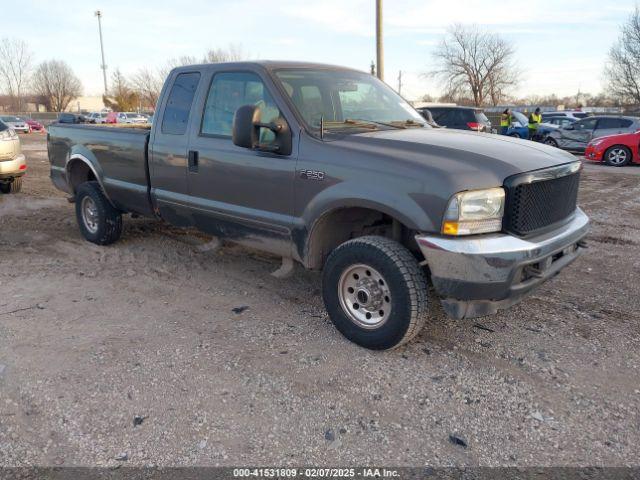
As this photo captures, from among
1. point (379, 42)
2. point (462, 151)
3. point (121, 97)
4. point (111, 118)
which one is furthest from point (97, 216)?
point (121, 97)

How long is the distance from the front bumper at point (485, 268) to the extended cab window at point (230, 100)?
5.48 ft

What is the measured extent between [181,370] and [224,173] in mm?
1654

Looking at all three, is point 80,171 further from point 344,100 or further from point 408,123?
point 408,123

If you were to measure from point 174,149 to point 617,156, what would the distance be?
13.4 metres

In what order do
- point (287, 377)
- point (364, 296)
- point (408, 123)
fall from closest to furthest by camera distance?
point (287, 377) → point (364, 296) → point (408, 123)

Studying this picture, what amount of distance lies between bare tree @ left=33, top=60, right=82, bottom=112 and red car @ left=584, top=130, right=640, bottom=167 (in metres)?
65.9

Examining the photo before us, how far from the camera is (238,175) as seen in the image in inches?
162

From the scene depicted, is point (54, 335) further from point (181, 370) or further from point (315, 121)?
point (315, 121)

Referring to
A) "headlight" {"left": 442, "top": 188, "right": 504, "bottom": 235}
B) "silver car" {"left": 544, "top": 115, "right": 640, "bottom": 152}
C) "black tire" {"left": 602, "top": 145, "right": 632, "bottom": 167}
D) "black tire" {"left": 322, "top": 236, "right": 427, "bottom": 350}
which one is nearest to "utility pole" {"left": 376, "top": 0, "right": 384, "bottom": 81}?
"black tire" {"left": 602, "top": 145, "right": 632, "bottom": 167}

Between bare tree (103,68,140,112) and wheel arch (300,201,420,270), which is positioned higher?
bare tree (103,68,140,112)

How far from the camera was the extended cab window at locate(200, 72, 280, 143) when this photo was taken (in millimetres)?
3980

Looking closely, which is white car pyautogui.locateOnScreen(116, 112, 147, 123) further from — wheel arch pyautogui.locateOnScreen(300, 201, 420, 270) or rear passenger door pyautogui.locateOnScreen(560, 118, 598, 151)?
wheel arch pyautogui.locateOnScreen(300, 201, 420, 270)

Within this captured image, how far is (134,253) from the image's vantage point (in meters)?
5.81

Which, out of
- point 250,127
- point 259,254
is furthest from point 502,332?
point 259,254
